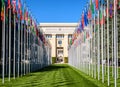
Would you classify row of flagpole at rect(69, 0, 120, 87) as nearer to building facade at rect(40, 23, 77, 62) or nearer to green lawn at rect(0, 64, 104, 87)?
green lawn at rect(0, 64, 104, 87)

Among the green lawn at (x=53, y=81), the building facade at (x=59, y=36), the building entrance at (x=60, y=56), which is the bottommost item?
the green lawn at (x=53, y=81)

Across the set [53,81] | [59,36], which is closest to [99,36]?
[53,81]

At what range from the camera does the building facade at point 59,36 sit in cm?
17975

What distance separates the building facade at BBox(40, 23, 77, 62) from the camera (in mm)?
179750

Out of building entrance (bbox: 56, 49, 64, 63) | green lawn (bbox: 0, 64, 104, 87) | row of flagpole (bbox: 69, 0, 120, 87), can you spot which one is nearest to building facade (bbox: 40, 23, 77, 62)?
building entrance (bbox: 56, 49, 64, 63)

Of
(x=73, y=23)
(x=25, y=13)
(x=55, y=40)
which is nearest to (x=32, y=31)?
(x=25, y=13)

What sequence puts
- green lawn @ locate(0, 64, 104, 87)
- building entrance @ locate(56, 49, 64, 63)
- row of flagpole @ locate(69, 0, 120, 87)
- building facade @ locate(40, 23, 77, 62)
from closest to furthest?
1. row of flagpole @ locate(69, 0, 120, 87)
2. green lawn @ locate(0, 64, 104, 87)
3. building facade @ locate(40, 23, 77, 62)
4. building entrance @ locate(56, 49, 64, 63)

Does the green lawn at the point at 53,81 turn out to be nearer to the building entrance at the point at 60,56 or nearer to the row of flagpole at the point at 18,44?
the row of flagpole at the point at 18,44

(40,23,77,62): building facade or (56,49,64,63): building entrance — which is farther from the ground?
(40,23,77,62): building facade

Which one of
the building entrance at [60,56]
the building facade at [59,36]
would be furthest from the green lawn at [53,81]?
the building entrance at [60,56]

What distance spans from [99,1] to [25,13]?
13.6m

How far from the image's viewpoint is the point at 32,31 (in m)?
58.0

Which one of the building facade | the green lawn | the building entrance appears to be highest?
the building facade

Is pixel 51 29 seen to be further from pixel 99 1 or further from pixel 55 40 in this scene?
pixel 99 1
